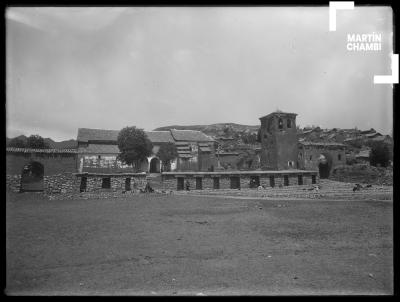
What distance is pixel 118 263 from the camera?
5.81 metres

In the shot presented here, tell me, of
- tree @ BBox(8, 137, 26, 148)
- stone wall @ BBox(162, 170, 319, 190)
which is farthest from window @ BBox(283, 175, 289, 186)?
tree @ BBox(8, 137, 26, 148)

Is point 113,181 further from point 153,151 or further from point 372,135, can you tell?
point 372,135

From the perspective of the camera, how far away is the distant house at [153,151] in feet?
132

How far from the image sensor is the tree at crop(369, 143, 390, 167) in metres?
42.7

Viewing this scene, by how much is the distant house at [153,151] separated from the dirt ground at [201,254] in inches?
1189

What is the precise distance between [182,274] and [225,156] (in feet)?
145

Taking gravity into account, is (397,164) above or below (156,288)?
above

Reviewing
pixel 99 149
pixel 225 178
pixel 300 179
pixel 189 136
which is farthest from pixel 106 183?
pixel 189 136

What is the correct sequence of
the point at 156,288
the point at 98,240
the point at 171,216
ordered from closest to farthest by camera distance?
1. the point at 156,288
2. the point at 98,240
3. the point at 171,216

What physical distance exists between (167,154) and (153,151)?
10.8 ft

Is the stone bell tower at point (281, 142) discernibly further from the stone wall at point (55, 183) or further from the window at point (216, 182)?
the stone wall at point (55, 183)

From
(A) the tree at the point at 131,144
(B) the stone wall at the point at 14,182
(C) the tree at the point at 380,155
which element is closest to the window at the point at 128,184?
(B) the stone wall at the point at 14,182
